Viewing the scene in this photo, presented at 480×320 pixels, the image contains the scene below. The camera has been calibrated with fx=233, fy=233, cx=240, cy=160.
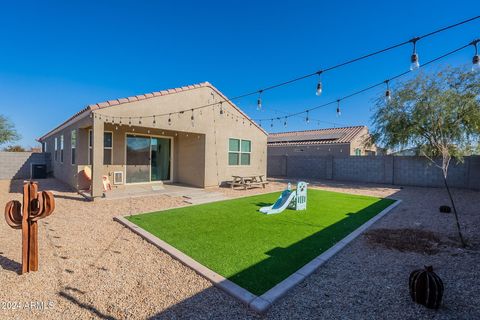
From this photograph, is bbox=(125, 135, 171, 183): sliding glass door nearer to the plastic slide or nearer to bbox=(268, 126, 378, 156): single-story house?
the plastic slide

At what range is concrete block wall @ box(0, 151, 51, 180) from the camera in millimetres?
14777

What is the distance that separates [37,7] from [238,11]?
7.59m

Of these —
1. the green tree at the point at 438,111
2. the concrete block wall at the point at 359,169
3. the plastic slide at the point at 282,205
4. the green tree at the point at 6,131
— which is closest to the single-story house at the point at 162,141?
the plastic slide at the point at 282,205

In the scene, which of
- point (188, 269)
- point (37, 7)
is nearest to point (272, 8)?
point (37, 7)

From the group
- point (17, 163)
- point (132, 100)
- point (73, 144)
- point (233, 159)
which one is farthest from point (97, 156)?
point (17, 163)

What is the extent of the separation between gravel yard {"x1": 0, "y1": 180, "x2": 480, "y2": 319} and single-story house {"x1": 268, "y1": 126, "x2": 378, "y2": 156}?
53.1 feet

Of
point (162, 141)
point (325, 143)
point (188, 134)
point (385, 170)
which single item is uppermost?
point (325, 143)

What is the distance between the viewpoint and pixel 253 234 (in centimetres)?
482

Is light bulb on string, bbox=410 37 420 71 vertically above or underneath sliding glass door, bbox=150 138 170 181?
above

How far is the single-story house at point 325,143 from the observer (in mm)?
20375

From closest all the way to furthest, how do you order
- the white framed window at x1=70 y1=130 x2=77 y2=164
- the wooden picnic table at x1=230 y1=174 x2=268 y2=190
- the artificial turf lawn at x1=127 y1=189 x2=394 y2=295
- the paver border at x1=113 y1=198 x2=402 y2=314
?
the paver border at x1=113 y1=198 x2=402 y2=314 < the artificial turf lawn at x1=127 y1=189 x2=394 y2=295 < the white framed window at x1=70 y1=130 x2=77 y2=164 < the wooden picnic table at x1=230 y1=174 x2=268 y2=190

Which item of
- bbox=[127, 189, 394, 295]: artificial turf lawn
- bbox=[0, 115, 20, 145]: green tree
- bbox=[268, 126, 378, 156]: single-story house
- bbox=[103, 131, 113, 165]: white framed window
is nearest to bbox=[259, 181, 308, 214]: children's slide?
bbox=[127, 189, 394, 295]: artificial turf lawn

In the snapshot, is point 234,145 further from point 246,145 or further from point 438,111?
point 438,111

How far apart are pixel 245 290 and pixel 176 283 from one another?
2.98 feet
